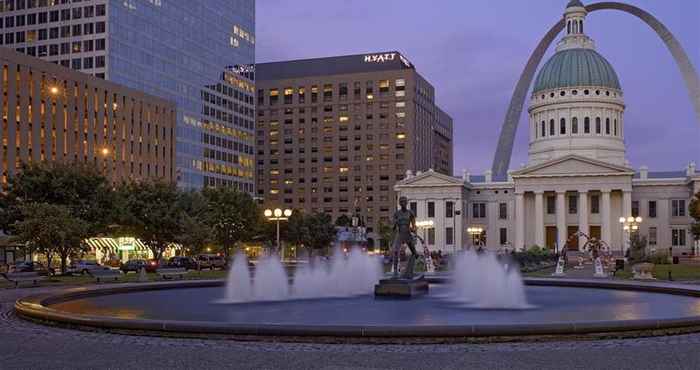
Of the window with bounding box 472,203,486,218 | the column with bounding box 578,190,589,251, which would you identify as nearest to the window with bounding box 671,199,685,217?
the column with bounding box 578,190,589,251

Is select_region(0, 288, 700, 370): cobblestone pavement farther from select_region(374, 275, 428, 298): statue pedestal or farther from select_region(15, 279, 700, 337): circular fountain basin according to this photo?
select_region(374, 275, 428, 298): statue pedestal

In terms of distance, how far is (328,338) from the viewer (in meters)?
18.2

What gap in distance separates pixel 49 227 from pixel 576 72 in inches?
4390

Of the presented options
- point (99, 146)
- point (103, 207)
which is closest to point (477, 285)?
point (103, 207)

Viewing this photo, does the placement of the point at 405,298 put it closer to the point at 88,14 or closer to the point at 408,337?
the point at 408,337

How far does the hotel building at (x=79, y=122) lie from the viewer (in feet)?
328

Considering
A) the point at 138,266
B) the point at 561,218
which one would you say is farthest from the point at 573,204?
the point at 138,266

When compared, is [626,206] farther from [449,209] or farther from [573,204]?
[449,209]

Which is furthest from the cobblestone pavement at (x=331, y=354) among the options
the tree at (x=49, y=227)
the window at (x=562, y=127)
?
the window at (x=562, y=127)

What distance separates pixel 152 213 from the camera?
67312 millimetres

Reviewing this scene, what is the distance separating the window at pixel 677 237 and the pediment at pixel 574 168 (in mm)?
12099

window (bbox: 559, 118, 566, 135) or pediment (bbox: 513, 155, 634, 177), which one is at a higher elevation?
window (bbox: 559, 118, 566, 135)

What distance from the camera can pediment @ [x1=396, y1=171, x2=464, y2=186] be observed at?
12962 centimetres

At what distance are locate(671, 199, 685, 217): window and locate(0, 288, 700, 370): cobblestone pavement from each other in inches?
4374
